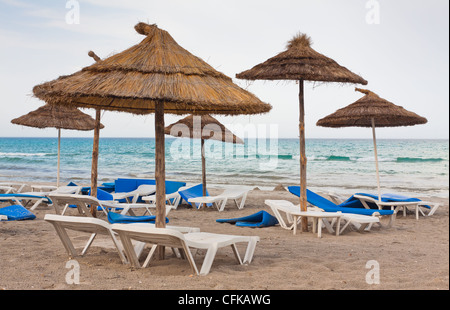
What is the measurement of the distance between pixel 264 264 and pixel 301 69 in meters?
2.69

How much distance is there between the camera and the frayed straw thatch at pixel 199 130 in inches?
394

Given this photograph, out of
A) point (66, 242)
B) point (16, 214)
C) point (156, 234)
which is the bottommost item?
point (16, 214)

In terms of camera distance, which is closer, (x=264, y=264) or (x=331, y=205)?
(x=264, y=264)

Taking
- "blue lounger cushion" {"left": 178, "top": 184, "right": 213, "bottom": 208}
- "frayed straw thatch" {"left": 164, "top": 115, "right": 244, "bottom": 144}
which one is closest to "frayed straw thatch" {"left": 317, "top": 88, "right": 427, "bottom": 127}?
"frayed straw thatch" {"left": 164, "top": 115, "right": 244, "bottom": 144}

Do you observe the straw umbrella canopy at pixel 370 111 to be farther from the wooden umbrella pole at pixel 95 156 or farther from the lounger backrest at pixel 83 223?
the lounger backrest at pixel 83 223

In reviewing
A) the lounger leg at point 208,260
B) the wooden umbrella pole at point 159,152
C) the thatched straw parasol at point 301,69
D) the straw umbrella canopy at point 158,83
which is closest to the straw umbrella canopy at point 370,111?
the thatched straw parasol at point 301,69

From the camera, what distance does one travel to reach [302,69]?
584cm

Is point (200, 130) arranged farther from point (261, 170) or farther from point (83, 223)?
point (261, 170)

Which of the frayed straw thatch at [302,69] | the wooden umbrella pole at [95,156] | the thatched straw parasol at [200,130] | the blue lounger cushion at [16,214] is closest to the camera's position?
the frayed straw thatch at [302,69]

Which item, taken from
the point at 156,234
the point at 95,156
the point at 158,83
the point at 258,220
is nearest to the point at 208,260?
the point at 156,234

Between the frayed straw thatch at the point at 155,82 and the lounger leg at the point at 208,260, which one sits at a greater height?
the frayed straw thatch at the point at 155,82

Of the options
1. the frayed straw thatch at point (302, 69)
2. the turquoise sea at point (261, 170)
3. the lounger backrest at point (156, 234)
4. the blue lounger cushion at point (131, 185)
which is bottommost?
the turquoise sea at point (261, 170)

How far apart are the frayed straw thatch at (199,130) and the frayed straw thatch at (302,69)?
3.83m

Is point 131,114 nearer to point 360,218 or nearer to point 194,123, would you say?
point 360,218
